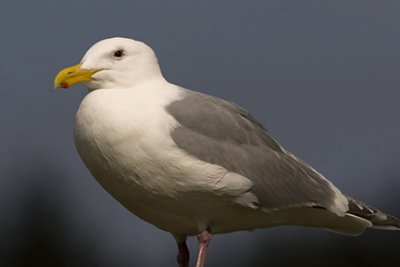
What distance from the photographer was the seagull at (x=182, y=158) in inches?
329

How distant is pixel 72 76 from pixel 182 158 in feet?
2.81

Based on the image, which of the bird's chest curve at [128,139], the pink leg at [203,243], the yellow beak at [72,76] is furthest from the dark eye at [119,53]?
the pink leg at [203,243]

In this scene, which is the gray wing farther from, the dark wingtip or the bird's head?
the bird's head

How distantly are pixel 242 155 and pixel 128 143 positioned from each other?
0.80 meters

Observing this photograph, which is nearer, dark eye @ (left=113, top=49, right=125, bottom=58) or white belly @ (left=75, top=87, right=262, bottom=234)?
white belly @ (left=75, top=87, right=262, bottom=234)

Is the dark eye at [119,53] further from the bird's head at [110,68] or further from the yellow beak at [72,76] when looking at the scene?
the yellow beak at [72,76]

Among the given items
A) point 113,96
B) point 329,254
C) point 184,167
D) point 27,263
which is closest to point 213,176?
point 184,167

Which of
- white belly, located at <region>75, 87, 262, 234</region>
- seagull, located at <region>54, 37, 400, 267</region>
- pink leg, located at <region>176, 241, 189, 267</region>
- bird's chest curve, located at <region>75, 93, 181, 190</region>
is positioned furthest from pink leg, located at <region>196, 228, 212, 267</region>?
bird's chest curve, located at <region>75, 93, 181, 190</region>

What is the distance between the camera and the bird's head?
28.3 feet

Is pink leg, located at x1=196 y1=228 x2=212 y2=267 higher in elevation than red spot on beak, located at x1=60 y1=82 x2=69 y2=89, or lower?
lower

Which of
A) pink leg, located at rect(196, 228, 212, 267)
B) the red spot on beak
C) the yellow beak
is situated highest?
the yellow beak

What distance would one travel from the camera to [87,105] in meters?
8.52

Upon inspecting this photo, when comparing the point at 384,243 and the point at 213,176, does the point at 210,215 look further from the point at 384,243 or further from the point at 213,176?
the point at 384,243

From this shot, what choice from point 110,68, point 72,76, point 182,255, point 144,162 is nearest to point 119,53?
point 110,68
